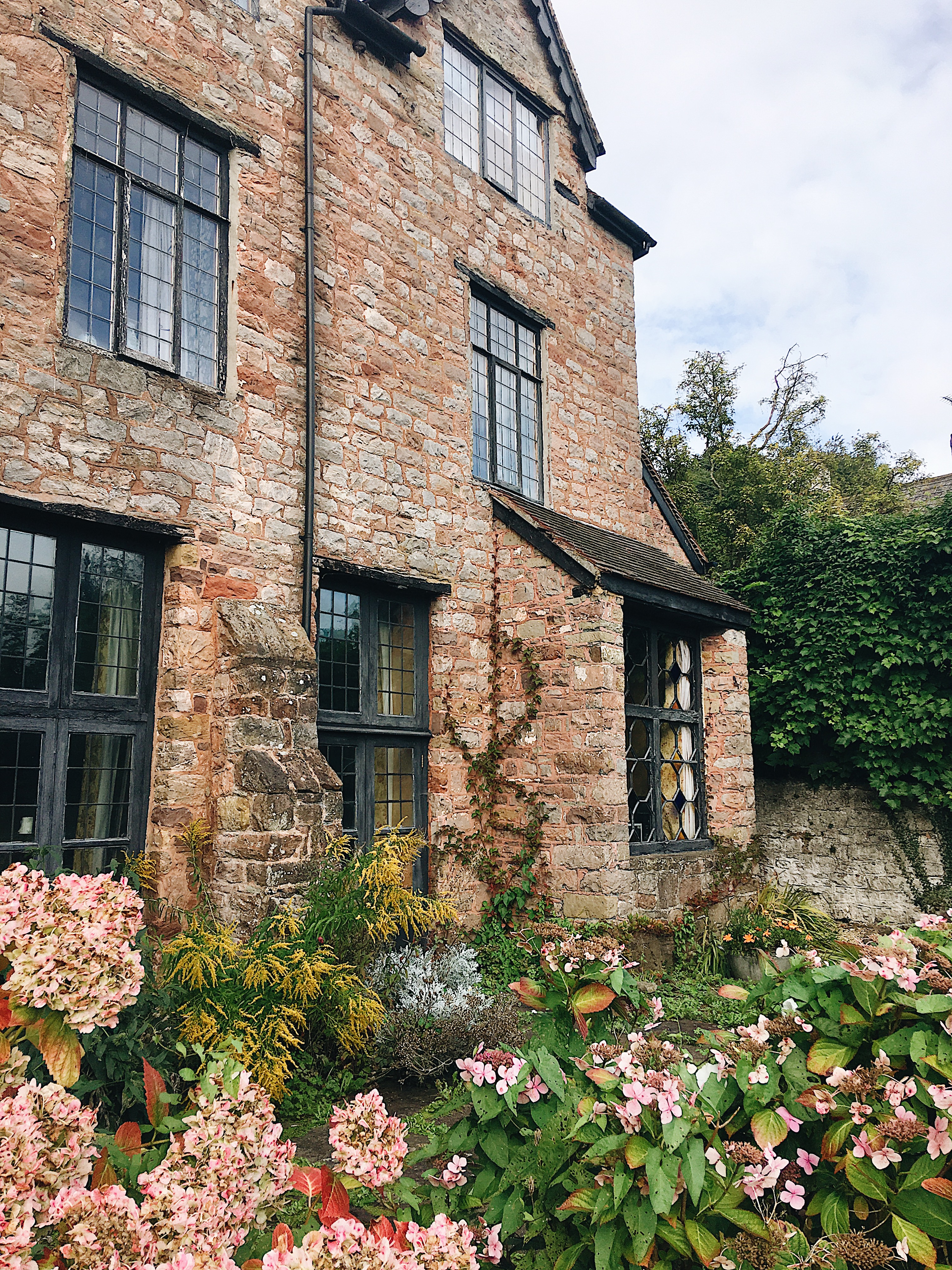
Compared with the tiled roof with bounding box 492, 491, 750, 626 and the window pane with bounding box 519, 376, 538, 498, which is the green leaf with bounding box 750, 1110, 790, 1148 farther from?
the window pane with bounding box 519, 376, 538, 498

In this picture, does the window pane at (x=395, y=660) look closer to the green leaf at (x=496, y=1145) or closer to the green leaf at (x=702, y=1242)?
the green leaf at (x=496, y=1145)

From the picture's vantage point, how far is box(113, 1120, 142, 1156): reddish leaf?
6.00ft

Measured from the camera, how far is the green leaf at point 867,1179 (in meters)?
1.96

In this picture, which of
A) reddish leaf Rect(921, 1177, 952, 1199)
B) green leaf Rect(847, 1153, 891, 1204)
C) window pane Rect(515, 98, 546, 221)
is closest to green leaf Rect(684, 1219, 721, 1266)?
green leaf Rect(847, 1153, 891, 1204)

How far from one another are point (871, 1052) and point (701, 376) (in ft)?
65.0

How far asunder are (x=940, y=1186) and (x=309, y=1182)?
50.9 inches

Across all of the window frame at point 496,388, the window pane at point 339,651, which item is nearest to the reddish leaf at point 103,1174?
the window pane at point 339,651

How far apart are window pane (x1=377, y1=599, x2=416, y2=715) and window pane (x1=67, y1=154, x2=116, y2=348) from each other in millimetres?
3160

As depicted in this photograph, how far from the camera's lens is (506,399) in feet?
32.1

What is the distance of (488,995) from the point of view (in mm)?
6512

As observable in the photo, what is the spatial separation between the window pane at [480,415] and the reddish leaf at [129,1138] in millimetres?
7786

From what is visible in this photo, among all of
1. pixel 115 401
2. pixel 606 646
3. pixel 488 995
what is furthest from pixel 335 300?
pixel 488 995

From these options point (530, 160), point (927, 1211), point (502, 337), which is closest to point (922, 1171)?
point (927, 1211)

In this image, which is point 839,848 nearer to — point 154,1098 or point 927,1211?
point 927,1211
